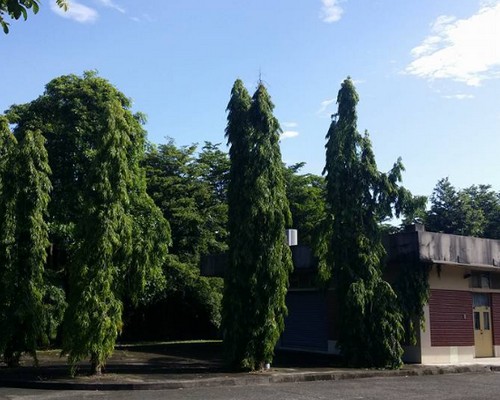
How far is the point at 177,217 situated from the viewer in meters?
33.0

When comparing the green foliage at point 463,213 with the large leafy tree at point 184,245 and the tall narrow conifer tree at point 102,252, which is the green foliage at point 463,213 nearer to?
the large leafy tree at point 184,245

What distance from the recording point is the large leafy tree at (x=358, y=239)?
18.3 m

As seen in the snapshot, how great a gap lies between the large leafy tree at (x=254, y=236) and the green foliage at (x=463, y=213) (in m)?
30.3

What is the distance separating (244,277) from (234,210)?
1894mm

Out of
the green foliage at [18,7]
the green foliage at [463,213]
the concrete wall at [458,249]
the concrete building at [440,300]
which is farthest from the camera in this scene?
the green foliage at [463,213]

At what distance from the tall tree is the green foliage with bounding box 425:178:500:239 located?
33.6 meters

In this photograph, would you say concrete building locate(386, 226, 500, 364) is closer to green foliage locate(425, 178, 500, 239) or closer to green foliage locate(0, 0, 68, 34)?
green foliage locate(0, 0, 68, 34)

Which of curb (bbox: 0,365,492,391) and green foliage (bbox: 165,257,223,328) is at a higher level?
green foliage (bbox: 165,257,223,328)

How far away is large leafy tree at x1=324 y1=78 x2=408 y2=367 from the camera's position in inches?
719

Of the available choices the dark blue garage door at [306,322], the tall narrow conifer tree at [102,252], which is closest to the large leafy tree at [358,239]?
the dark blue garage door at [306,322]

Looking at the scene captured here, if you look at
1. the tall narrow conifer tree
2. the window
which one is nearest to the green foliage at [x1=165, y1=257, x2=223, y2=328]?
the window

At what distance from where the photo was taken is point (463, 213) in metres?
44.8

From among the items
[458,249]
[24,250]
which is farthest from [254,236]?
[458,249]

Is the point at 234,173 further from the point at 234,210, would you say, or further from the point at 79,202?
the point at 79,202
